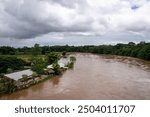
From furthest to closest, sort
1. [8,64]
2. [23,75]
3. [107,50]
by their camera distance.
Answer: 1. [107,50]
2. [8,64]
3. [23,75]

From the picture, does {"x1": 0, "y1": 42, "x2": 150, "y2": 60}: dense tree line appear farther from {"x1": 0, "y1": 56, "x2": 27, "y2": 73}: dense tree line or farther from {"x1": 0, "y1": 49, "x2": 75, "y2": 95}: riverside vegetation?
{"x1": 0, "y1": 56, "x2": 27, "y2": 73}: dense tree line

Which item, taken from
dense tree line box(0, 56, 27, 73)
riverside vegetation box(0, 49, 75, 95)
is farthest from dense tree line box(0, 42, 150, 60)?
dense tree line box(0, 56, 27, 73)

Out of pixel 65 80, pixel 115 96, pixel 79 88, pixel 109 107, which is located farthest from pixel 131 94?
pixel 109 107

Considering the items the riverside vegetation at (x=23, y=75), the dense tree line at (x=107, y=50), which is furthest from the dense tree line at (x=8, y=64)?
the dense tree line at (x=107, y=50)

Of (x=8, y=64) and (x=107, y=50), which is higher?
(x=8, y=64)

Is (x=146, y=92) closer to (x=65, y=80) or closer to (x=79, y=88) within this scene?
(x=79, y=88)

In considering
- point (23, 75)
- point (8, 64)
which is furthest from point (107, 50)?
point (23, 75)

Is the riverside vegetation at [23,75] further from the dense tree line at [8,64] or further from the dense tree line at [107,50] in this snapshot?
the dense tree line at [107,50]

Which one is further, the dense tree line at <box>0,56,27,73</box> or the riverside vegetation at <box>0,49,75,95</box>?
the dense tree line at <box>0,56,27,73</box>

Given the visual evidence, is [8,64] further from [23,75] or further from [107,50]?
[107,50]

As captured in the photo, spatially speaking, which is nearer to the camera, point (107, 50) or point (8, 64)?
point (8, 64)

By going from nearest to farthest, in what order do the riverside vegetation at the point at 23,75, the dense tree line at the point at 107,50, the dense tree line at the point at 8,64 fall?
the riverside vegetation at the point at 23,75 < the dense tree line at the point at 8,64 < the dense tree line at the point at 107,50
